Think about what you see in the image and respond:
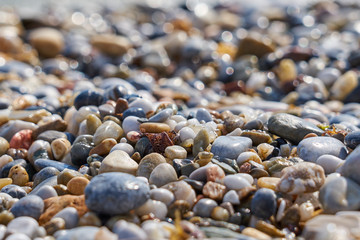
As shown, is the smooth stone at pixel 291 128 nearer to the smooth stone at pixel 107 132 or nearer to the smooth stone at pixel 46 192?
the smooth stone at pixel 107 132

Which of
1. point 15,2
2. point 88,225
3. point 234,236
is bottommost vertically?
point 15,2

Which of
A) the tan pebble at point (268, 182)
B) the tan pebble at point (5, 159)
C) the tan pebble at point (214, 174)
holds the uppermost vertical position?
the tan pebble at point (268, 182)

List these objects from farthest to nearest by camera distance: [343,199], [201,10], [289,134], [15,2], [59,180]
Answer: [15,2] < [201,10] < [289,134] < [59,180] < [343,199]

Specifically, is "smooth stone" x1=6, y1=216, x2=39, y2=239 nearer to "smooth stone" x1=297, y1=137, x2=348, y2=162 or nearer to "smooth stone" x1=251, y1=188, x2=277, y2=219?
"smooth stone" x1=251, y1=188, x2=277, y2=219

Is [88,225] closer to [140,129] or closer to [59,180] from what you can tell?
[59,180]

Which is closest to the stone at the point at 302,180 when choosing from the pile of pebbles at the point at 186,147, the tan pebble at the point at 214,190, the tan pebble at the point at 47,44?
the pile of pebbles at the point at 186,147

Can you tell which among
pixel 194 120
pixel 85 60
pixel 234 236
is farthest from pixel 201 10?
pixel 234 236

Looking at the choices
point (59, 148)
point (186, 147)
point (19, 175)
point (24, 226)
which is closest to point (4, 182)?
point (19, 175)

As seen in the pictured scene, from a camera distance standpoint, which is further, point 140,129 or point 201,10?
point 201,10
